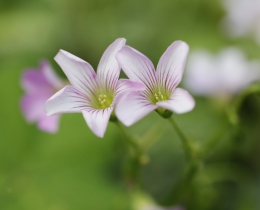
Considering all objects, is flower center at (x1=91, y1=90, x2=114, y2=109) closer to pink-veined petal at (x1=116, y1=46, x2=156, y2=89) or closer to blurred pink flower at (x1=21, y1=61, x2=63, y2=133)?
pink-veined petal at (x1=116, y1=46, x2=156, y2=89)

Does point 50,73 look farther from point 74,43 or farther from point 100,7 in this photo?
point 100,7

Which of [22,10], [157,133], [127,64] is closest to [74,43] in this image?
[22,10]

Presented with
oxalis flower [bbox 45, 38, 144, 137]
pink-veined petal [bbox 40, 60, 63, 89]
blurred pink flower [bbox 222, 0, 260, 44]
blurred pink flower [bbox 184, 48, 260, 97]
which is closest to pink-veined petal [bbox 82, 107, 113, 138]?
oxalis flower [bbox 45, 38, 144, 137]

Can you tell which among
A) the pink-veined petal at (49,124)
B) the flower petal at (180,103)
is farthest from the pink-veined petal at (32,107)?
the flower petal at (180,103)

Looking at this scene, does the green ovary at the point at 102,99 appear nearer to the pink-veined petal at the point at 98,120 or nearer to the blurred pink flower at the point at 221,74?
the pink-veined petal at the point at 98,120

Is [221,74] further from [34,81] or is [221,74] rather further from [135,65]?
[135,65]

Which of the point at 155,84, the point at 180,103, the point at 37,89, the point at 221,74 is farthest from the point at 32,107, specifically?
the point at 221,74
